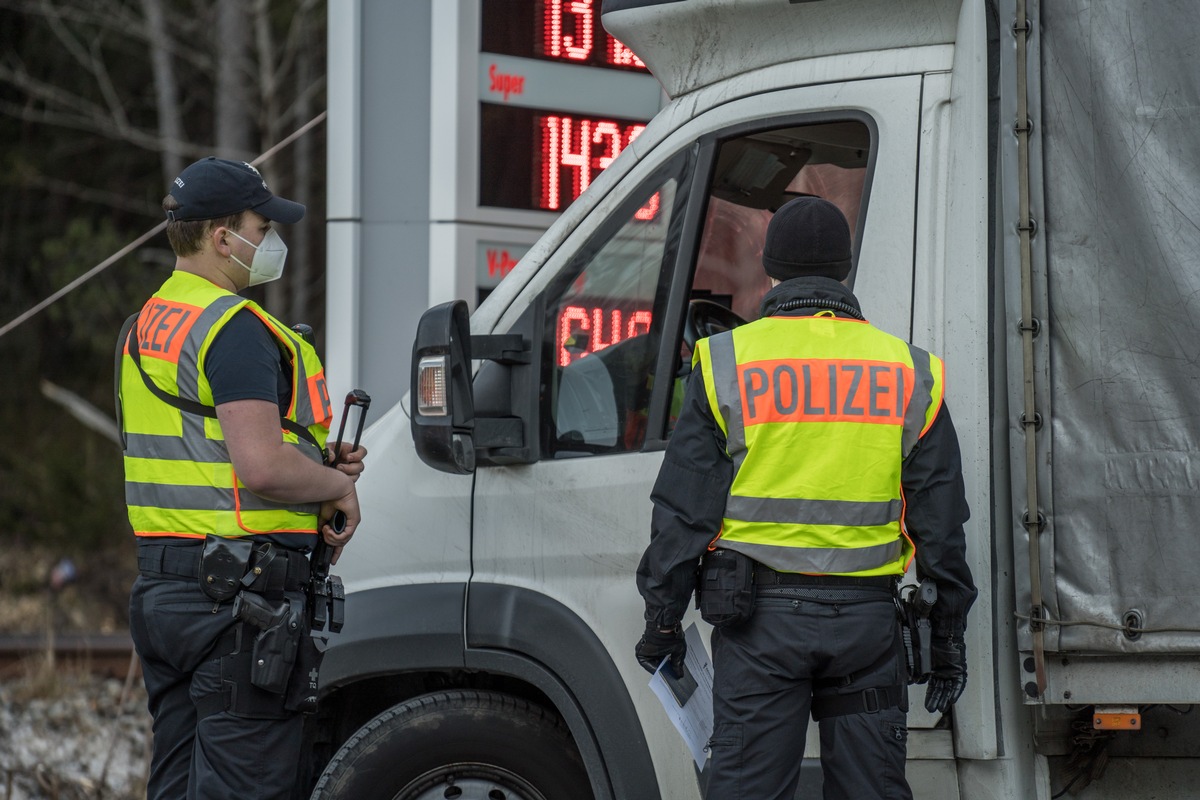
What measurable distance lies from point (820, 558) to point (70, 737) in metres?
4.60

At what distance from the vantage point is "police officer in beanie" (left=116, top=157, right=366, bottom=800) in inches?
116

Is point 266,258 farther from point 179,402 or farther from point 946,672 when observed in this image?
point 946,672

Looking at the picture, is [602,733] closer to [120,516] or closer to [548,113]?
[548,113]

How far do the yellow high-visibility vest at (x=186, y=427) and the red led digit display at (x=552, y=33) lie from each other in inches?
96.1

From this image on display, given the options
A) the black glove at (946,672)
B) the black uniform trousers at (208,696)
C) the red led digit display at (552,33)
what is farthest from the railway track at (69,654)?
the black glove at (946,672)

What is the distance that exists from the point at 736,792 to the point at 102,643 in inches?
232

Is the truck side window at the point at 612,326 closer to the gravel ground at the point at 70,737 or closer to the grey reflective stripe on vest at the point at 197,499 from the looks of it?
the grey reflective stripe on vest at the point at 197,499

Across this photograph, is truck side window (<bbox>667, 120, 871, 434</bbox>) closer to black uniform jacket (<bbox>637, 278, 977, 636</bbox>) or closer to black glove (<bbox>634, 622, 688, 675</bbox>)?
black uniform jacket (<bbox>637, 278, 977, 636</bbox>)

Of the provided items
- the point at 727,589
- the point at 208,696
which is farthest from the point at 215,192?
the point at 727,589

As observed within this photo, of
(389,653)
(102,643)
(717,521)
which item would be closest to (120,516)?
(102,643)

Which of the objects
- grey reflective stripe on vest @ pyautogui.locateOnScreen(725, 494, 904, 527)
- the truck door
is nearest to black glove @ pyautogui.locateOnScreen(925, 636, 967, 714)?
grey reflective stripe on vest @ pyautogui.locateOnScreen(725, 494, 904, 527)

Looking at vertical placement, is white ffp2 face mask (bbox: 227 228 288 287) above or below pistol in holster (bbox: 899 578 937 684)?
above

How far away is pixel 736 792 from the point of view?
9.02ft

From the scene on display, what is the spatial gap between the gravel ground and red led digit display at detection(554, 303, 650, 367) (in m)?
2.82
